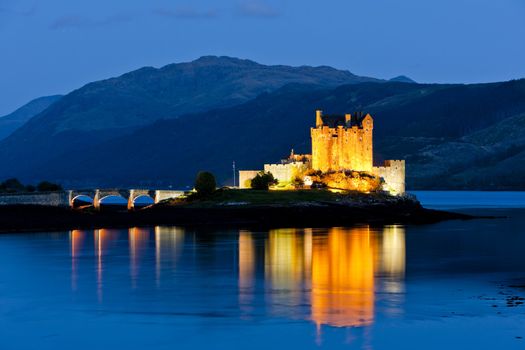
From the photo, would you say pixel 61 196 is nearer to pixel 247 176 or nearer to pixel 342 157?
pixel 247 176

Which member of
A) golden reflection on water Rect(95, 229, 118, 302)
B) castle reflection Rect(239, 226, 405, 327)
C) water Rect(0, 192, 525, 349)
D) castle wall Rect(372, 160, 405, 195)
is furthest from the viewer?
castle wall Rect(372, 160, 405, 195)

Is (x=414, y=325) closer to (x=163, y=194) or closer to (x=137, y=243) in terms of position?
(x=137, y=243)

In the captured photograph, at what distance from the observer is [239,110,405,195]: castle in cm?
12900

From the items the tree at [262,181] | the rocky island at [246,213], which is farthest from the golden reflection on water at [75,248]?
the tree at [262,181]

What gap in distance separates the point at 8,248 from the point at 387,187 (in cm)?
5731

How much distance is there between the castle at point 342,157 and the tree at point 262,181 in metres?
2.71

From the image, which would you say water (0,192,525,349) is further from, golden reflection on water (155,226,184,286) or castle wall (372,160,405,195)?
castle wall (372,160,405,195)

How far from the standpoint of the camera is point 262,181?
125 metres

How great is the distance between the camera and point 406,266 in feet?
232

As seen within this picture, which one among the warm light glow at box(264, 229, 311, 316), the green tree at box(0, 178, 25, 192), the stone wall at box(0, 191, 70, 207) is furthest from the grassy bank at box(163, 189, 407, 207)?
the green tree at box(0, 178, 25, 192)

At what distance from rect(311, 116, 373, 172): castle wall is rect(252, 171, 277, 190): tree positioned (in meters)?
6.68

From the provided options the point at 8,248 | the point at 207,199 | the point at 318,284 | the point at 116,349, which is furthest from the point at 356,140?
the point at 116,349

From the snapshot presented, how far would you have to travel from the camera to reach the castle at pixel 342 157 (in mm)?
129000

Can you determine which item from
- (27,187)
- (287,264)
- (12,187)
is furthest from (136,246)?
(12,187)
